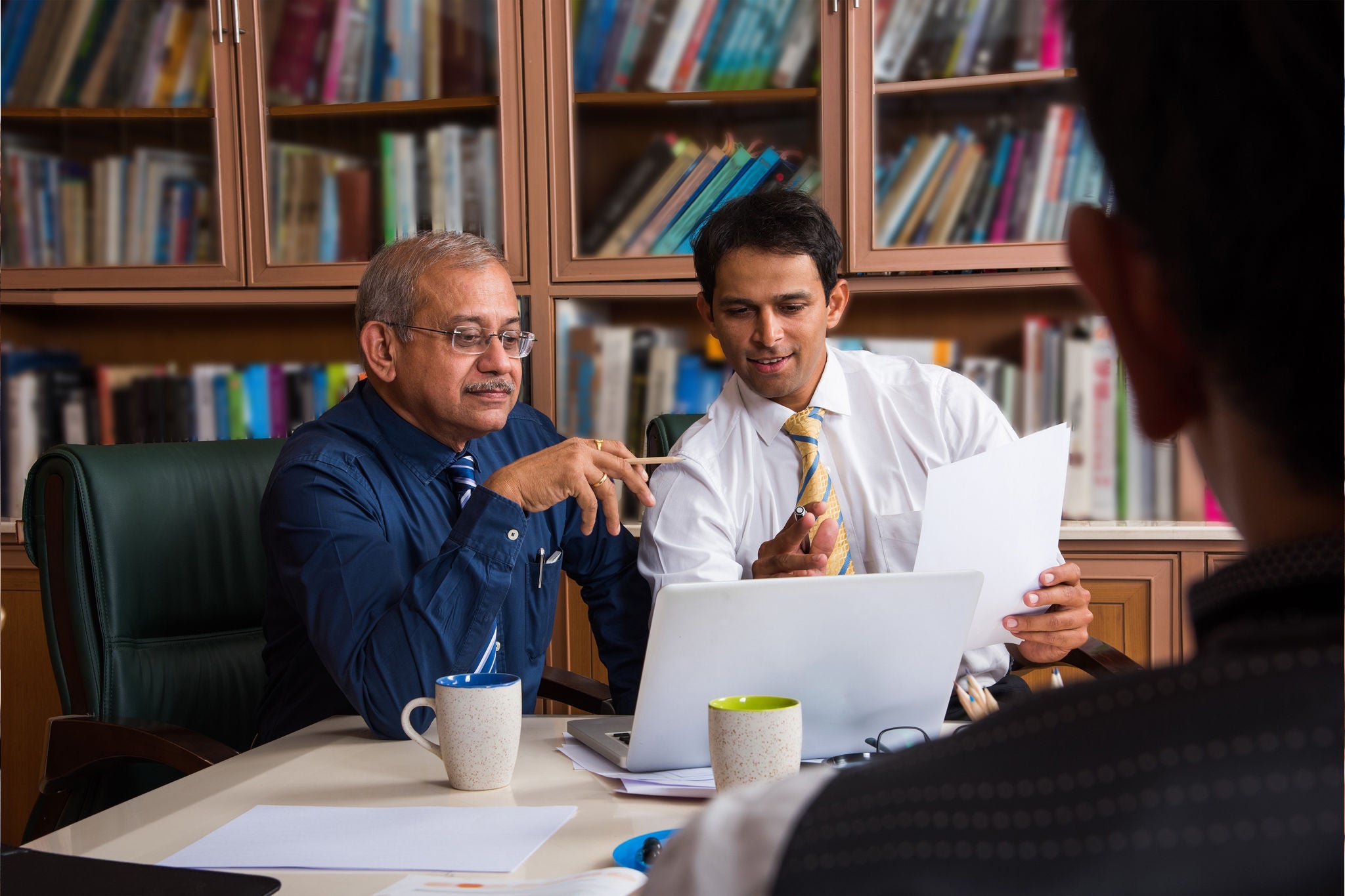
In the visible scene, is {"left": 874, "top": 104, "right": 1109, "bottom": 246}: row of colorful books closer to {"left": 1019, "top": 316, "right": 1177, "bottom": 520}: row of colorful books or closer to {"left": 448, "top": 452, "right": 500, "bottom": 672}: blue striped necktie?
{"left": 1019, "top": 316, "right": 1177, "bottom": 520}: row of colorful books

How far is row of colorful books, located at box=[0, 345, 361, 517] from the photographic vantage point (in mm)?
2666

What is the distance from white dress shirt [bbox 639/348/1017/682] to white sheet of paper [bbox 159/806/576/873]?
2.75 ft

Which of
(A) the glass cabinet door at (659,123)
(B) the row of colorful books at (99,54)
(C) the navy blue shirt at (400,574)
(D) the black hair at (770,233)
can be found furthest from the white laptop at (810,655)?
(B) the row of colorful books at (99,54)

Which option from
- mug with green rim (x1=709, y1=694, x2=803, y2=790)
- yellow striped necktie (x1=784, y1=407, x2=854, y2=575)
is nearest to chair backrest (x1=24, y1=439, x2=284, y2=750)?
yellow striped necktie (x1=784, y1=407, x2=854, y2=575)

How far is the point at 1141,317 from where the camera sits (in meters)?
0.36

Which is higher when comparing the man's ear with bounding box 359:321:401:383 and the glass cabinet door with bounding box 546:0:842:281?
the glass cabinet door with bounding box 546:0:842:281

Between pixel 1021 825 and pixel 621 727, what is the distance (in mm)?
901

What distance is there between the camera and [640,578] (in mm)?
1770

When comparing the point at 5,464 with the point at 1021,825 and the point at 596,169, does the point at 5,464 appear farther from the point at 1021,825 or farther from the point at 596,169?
the point at 1021,825

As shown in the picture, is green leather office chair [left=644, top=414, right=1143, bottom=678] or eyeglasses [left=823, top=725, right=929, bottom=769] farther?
green leather office chair [left=644, top=414, right=1143, bottom=678]

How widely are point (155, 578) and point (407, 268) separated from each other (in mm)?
581

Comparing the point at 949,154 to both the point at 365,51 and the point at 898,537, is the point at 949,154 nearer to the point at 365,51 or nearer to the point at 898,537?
the point at 898,537

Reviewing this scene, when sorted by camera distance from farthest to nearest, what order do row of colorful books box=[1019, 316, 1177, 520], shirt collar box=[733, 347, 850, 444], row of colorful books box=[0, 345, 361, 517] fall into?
row of colorful books box=[0, 345, 361, 517] → row of colorful books box=[1019, 316, 1177, 520] → shirt collar box=[733, 347, 850, 444]

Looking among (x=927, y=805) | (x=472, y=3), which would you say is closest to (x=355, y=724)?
(x=927, y=805)
